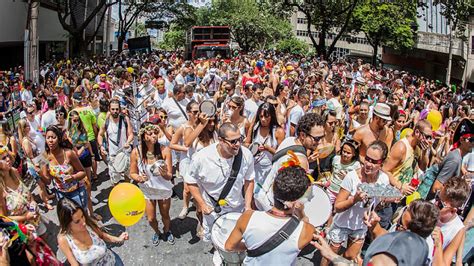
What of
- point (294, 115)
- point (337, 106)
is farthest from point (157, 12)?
point (294, 115)

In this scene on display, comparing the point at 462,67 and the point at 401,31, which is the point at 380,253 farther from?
the point at 401,31

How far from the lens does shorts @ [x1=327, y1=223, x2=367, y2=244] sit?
15.6ft

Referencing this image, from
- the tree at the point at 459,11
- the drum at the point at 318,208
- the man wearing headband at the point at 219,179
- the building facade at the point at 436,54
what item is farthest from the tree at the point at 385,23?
the drum at the point at 318,208

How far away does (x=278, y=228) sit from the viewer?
3230 millimetres

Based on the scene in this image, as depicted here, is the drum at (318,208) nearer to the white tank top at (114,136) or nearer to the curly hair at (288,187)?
the curly hair at (288,187)

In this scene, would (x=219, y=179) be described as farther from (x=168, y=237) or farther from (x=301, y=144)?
(x=168, y=237)

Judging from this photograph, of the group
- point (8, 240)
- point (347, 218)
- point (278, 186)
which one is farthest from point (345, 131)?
point (8, 240)

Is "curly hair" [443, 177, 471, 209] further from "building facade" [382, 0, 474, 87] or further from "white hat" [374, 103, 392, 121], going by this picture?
"building facade" [382, 0, 474, 87]

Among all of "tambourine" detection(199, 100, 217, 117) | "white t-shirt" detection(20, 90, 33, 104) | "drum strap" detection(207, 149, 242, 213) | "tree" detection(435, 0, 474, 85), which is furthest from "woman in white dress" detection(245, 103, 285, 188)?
"tree" detection(435, 0, 474, 85)

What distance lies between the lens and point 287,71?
58.1 ft

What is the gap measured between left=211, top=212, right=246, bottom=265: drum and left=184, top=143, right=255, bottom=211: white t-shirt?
21.5 inches

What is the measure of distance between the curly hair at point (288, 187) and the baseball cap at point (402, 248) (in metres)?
0.62

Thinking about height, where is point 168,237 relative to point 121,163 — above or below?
below

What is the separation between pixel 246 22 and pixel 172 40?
25230mm
